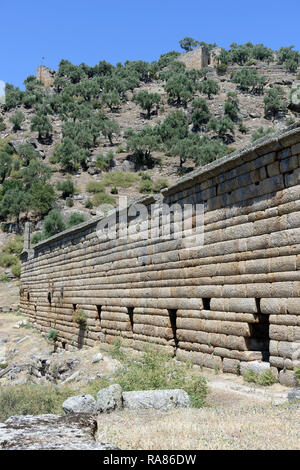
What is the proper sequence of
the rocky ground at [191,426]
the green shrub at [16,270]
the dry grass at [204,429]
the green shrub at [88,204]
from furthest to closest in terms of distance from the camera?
the green shrub at [88,204] → the green shrub at [16,270] → the dry grass at [204,429] → the rocky ground at [191,426]

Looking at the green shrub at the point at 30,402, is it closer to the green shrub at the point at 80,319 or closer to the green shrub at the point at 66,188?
the green shrub at the point at 80,319

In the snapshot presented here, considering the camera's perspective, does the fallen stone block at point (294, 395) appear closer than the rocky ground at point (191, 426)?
No

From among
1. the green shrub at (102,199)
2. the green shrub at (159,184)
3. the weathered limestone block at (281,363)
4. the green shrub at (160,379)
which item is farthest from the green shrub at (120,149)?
the weathered limestone block at (281,363)

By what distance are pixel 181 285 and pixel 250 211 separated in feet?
9.70

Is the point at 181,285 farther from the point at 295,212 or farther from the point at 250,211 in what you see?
the point at 295,212

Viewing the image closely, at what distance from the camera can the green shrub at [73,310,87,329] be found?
16.6 m

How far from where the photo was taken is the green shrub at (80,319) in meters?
16.6

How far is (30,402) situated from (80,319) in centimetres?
853

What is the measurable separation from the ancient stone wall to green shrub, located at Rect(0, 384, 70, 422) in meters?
3.19

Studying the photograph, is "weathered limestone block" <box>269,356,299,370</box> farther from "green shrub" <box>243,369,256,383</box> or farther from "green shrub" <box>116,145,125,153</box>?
"green shrub" <box>116,145,125,153</box>

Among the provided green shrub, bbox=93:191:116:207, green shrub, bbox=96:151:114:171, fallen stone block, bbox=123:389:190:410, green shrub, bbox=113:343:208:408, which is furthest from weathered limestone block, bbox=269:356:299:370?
green shrub, bbox=96:151:114:171

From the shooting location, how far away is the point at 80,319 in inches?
659

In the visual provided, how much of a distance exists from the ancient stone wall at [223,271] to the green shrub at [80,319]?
1.65 meters

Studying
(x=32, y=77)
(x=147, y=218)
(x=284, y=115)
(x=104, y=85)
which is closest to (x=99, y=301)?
(x=147, y=218)
